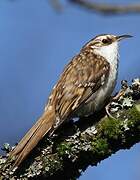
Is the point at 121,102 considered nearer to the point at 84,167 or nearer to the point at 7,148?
the point at 84,167

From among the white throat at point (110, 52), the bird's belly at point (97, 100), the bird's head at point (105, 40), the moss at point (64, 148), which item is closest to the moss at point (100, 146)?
the moss at point (64, 148)

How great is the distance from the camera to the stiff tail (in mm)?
1918

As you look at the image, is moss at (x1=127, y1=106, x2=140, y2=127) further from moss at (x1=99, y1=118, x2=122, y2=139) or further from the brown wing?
the brown wing

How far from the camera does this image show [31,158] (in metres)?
1.92

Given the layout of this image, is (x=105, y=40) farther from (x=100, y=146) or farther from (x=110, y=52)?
(x=100, y=146)

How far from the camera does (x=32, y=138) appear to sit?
2.05m

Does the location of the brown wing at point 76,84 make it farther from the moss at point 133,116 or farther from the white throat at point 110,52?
the moss at point 133,116

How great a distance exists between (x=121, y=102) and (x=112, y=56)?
0.81m

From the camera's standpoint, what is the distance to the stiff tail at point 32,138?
1.92m

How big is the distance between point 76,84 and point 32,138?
55 cm

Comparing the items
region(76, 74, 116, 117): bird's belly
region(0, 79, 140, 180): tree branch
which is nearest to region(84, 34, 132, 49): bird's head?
region(76, 74, 116, 117): bird's belly

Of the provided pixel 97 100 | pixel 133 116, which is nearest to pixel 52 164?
pixel 133 116

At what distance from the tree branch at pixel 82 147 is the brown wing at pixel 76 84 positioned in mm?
343

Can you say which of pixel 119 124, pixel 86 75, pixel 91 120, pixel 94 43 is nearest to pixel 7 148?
pixel 91 120
